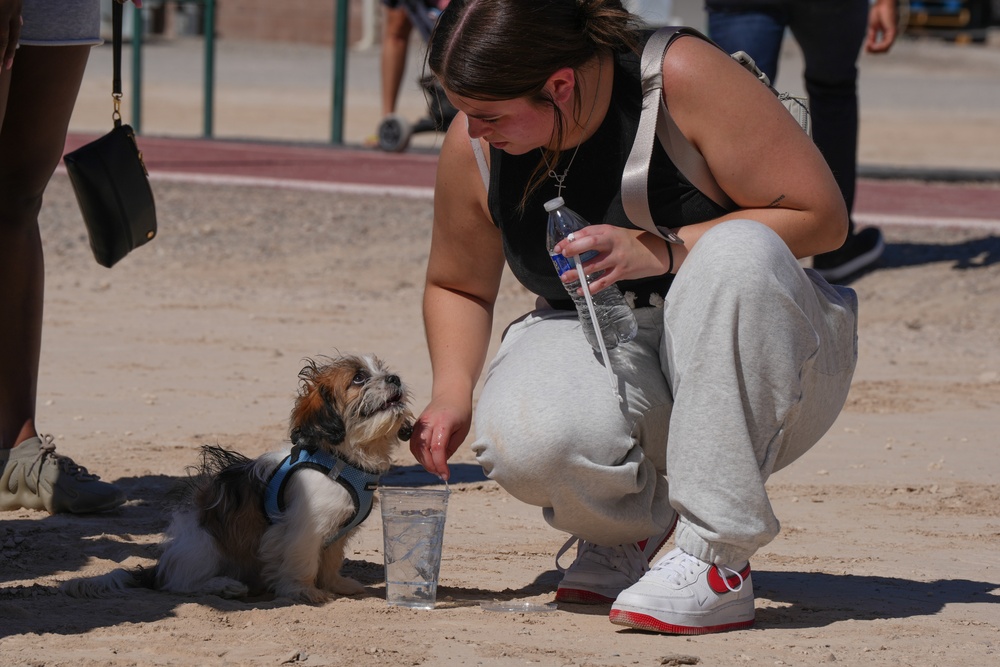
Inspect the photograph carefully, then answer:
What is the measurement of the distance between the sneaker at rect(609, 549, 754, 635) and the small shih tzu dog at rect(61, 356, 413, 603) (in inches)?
29.3

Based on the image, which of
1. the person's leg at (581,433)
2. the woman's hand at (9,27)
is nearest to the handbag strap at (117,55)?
the woman's hand at (9,27)

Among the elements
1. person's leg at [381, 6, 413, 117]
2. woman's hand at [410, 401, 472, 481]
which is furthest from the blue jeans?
person's leg at [381, 6, 413, 117]

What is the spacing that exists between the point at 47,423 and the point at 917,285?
5054 mm

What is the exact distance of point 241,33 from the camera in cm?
3428

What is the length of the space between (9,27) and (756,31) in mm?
4693

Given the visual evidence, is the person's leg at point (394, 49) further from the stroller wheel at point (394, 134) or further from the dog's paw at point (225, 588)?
the dog's paw at point (225, 588)

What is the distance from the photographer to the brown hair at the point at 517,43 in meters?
3.22

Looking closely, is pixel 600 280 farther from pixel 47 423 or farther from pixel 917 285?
pixel 917 285

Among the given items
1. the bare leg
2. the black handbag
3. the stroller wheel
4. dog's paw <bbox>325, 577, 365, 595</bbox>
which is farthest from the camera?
the stroller wheel

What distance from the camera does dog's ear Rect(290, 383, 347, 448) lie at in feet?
11.5

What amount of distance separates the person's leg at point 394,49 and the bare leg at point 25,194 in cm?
863

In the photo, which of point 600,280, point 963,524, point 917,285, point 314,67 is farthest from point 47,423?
point 314,67

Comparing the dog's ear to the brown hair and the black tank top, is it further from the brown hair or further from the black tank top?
the brown hair

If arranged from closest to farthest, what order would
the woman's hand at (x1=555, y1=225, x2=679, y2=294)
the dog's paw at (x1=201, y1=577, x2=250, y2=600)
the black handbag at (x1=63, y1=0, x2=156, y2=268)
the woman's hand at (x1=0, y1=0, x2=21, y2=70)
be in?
1. the woman's hand at (x1=555, y1=225, x2=679, y2=294)
2. the woman's hand at (x1=0, y1=0, x2=21, y2=70)
3. the dog's paw at (x1=201, y1=577, x2=250, y2=600)
4. the black handbag at (x1=63, y1=0, x2=156, y2=268)
